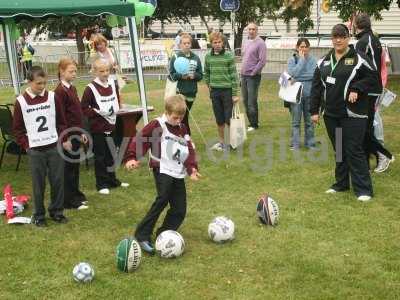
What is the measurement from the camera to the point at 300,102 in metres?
9.25

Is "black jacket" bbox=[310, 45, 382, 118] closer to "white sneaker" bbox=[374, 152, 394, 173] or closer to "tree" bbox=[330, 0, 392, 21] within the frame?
"white sneaker" bbox=[374, 152, 394, 173]

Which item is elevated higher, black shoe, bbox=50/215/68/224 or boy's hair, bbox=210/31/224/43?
boy's hair, bbox=210/31/224/43

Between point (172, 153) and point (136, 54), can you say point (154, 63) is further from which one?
point (172, 153)

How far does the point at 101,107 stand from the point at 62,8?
166cm

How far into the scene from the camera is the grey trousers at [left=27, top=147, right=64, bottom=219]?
20.0 ft

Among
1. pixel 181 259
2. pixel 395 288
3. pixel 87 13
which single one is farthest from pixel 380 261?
pixel 87 13

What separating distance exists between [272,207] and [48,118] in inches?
98.2

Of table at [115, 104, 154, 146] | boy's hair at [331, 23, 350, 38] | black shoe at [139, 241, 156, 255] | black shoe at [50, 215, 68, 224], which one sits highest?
boy's hair at [331, 23, 350, 38]

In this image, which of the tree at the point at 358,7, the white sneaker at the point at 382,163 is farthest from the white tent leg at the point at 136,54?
the tree at the point at 358,7

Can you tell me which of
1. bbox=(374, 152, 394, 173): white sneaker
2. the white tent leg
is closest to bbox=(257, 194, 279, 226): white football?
bbox=(374, 152, 394, 173): white sneaker

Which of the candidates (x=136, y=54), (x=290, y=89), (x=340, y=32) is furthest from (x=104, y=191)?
(x=340, y=32)

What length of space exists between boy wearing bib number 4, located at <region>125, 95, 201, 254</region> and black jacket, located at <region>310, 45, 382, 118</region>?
214cm

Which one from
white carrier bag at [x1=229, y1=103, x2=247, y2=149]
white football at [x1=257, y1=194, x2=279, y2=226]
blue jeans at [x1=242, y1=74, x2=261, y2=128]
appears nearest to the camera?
white football at [x1=257, y1=194, x2=279, y2=226]

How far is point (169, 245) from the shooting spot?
530cm
